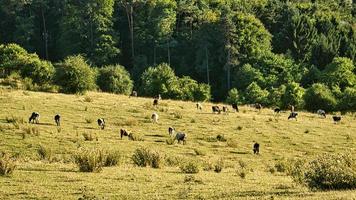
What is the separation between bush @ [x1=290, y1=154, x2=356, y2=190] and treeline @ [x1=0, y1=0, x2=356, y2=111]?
69445mm

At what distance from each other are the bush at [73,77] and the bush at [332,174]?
45.1m

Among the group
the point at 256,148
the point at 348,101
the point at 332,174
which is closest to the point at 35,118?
the point at 256,148

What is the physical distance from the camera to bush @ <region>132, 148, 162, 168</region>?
26848 millimetres

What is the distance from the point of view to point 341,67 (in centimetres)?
9575

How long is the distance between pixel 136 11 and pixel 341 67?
4073 centimetres

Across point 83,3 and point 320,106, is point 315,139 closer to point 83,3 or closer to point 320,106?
point 320,106

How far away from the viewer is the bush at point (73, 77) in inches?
2384

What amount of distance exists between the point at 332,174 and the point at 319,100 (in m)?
62.7

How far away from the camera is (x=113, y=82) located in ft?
259

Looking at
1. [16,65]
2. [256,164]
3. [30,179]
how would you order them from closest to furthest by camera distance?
[30,179]
[256,164]
[16,65]

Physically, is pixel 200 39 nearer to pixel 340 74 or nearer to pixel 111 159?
pixel 340 74

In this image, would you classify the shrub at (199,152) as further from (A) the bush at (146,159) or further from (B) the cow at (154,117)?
(B) the cow at (154,117)

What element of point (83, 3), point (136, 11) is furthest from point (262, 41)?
point (83, 3)

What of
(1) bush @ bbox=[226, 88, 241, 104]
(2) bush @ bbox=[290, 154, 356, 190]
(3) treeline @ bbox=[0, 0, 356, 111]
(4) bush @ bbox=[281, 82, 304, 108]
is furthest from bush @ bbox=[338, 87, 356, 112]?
(2) bush @ bbox=[290, 154, 356, 190]
